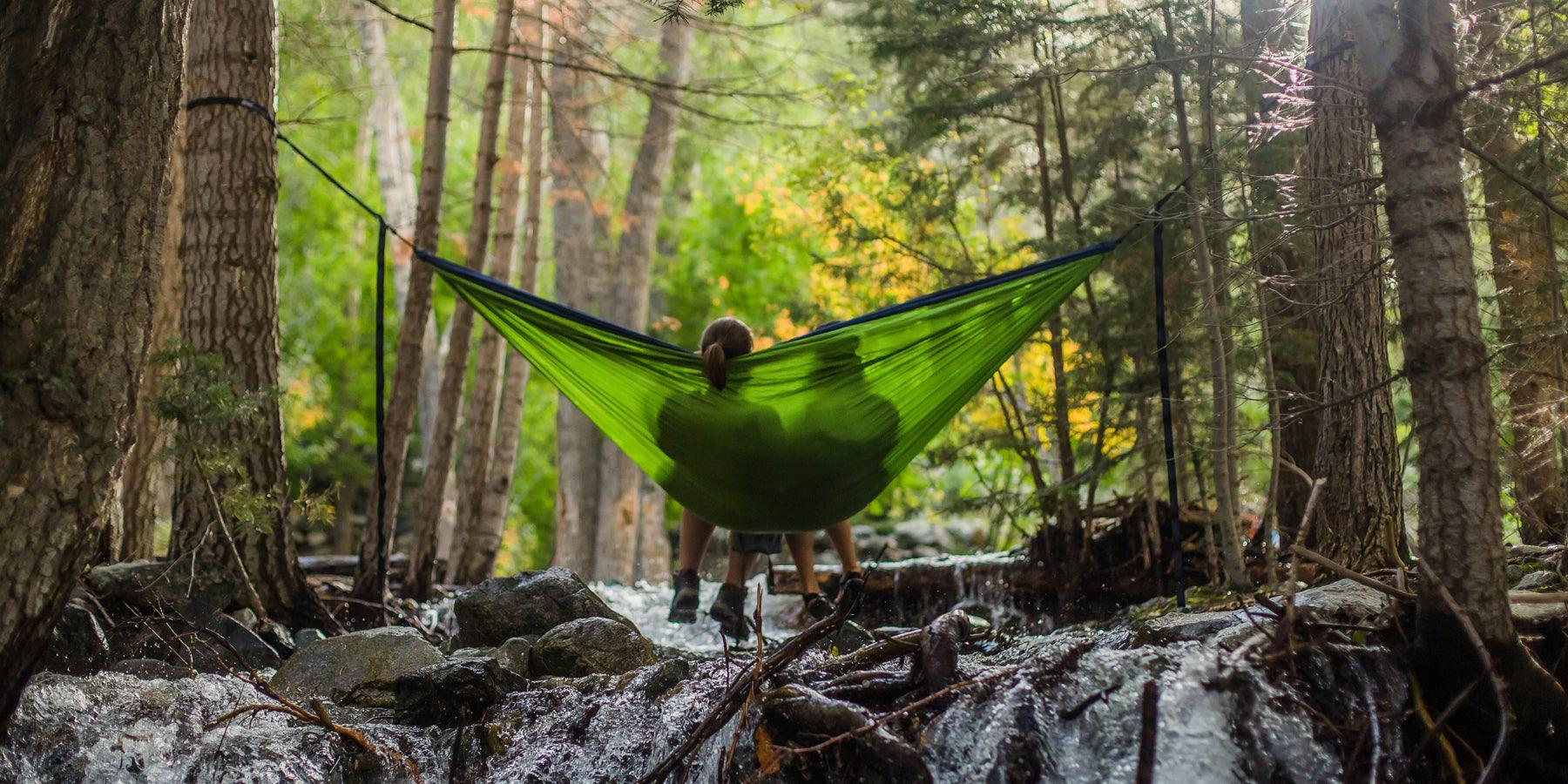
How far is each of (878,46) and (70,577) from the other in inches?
171

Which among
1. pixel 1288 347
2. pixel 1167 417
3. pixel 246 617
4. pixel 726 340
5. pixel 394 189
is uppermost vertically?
pixel 394 189

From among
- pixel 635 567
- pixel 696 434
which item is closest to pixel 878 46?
pixel 696 434

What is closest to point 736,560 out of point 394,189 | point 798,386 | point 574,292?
point 798,386

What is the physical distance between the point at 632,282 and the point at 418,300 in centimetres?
446

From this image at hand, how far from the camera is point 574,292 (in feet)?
34.3

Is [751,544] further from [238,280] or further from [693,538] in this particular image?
[238,280]

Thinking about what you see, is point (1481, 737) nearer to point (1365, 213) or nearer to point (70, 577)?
point (1365, 213)

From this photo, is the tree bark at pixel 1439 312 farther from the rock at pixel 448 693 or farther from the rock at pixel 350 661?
the rock at pixel 350 661

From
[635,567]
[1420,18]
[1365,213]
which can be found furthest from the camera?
[635,567]

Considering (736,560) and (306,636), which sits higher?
(736,560)

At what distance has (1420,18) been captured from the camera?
252cm

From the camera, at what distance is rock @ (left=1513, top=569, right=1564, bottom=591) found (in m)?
3.16

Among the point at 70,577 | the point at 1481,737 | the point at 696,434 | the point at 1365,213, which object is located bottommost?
the point at 1481,737

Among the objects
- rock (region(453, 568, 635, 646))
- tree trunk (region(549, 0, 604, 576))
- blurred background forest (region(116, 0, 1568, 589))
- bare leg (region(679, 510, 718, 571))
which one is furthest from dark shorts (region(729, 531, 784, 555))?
tree trunk (region(549, 0, 604, 576))
